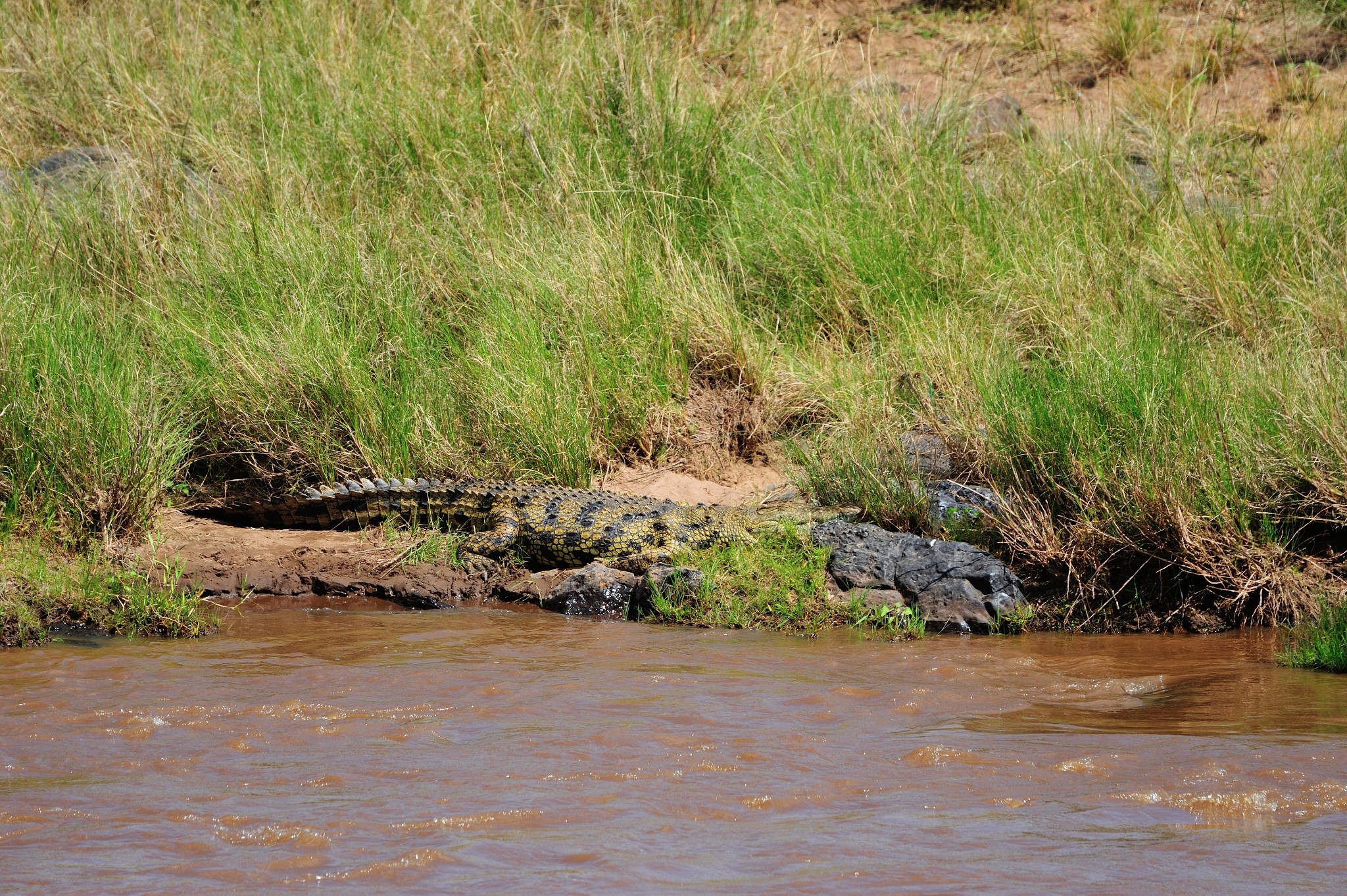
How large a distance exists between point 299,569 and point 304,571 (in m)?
0.03

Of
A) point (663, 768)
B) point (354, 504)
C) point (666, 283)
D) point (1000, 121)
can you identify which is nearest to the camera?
point (663, 768)

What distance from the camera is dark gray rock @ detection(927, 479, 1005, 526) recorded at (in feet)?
18.5

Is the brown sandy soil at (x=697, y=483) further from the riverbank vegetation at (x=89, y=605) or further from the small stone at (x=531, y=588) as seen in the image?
the riverbank vegetation at (x=89, y=605)

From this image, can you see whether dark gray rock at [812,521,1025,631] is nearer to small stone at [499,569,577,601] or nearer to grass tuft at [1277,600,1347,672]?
grass tuft at [1277,600,1347,672]

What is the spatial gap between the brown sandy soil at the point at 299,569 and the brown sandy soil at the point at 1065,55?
4.81 m

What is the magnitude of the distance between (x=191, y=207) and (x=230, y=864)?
5.75 m

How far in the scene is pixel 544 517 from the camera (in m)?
5.94

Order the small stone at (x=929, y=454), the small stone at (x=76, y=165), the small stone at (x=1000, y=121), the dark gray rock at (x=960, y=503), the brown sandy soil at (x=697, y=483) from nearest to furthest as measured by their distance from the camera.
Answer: the dark gray rock at (x=960, y=503) < the small stone at (x=929, y=454) < the brown sandy soil at (x=697, y=483) < the small stone at (x=76, y=165) < the small stone at (x=1000, y=121)

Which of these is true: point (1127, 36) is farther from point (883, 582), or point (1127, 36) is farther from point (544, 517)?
point (544, 517)

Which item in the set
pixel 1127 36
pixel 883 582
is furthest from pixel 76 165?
pixel 1127 36

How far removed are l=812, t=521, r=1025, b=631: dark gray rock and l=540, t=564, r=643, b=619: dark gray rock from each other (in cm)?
89

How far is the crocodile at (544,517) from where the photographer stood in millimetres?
5844

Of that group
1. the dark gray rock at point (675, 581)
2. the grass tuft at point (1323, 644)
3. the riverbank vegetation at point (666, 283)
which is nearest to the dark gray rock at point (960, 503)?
the riverbank vegetation at point (666, 283)

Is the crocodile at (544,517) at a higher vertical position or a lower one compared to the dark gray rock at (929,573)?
higher
